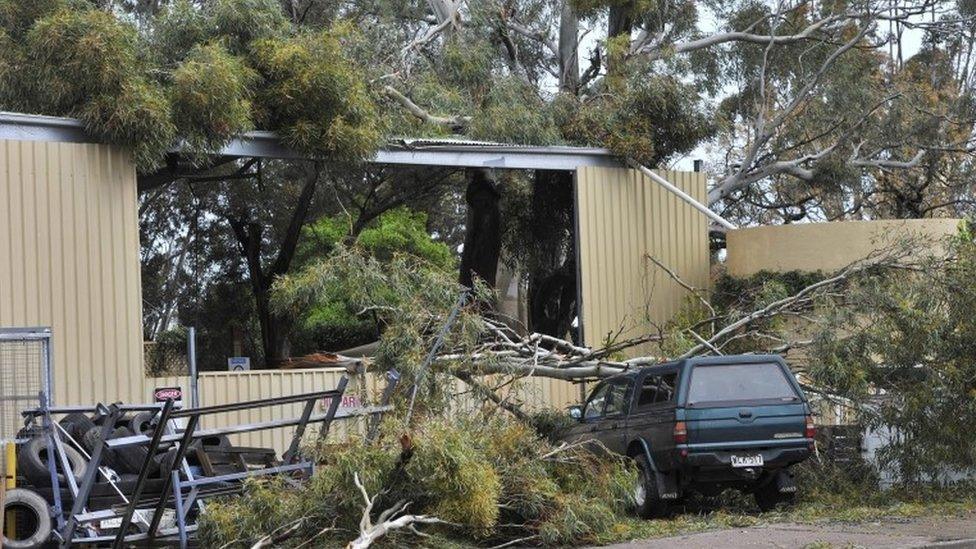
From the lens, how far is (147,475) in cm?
1194

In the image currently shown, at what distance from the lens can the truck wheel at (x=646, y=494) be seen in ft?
46.7

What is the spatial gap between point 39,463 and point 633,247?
12.7 m

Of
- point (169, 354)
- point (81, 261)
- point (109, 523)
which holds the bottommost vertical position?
point (109, 523)

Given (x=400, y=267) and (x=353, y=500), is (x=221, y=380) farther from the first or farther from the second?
(x=353, y=500)

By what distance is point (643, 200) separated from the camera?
908 inches

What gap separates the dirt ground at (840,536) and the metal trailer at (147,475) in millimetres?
3201

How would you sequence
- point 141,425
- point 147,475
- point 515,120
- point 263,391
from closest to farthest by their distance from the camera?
point 147,475, point 141,425, point 263,391, point 515,120

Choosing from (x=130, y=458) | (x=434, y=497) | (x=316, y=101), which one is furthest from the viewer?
(x=316, y=101)

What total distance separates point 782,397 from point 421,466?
466 cm

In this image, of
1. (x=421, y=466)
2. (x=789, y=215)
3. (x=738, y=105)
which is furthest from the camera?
(x=789, y=215)

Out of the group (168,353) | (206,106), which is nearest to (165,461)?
(206,106)

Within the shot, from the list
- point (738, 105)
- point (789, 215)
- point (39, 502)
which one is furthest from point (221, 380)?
point (789, 215)

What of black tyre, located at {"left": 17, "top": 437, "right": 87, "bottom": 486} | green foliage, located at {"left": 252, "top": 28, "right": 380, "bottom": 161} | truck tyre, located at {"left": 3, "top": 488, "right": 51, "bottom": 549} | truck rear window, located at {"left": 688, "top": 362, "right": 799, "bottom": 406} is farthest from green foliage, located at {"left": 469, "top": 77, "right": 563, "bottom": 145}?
truck tyre, located at {"left": 3, "top": 488, "right": 51, "bottom": 549}

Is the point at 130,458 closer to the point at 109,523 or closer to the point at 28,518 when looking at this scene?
the point at 109,523
